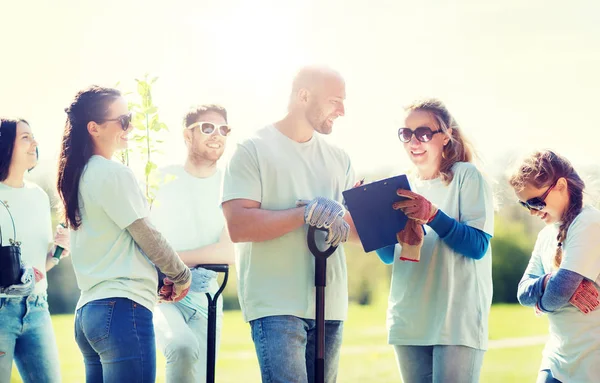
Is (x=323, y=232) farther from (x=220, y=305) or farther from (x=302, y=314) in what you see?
(x=220, y=305)

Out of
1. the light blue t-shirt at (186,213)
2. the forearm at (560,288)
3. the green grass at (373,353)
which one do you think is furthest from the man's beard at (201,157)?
the green grass at (373,353)

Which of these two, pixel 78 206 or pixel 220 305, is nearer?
pixel 78 206

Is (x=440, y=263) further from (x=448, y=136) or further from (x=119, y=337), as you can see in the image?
(x=119, y=337)

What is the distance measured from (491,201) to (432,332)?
0.54 metres

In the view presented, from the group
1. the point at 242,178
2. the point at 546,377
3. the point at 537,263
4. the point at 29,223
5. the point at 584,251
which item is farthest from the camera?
the point at 29,223

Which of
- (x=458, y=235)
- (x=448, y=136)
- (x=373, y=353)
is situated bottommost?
(x=373, y=353)

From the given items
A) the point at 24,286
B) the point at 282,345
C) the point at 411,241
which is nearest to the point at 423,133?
the point at 411,241

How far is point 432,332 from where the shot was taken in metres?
2.54

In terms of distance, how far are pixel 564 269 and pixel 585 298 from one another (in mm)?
123

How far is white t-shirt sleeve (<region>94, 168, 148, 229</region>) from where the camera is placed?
2312mm

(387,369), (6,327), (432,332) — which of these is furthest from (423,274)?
(387,369)

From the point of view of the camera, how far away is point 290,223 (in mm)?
2287

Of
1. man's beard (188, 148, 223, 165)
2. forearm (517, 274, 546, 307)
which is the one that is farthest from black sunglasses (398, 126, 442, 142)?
man's beard (188, 148, 223, 165)

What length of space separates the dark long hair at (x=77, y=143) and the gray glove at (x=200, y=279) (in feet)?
2.53
